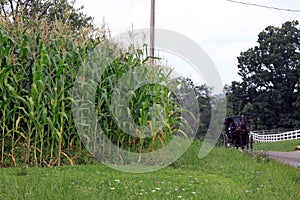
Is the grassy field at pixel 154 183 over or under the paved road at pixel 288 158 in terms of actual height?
over

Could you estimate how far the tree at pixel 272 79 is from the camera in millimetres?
36969

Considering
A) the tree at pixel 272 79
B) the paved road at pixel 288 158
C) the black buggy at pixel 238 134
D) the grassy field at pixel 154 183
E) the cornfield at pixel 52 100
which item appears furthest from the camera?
the tree at pixel 272 79

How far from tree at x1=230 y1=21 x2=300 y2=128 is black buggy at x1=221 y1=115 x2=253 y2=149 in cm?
2076

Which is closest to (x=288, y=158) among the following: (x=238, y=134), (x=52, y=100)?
(x=238, y=134)

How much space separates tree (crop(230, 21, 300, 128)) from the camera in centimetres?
3697

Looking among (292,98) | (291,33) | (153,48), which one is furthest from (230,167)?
(291,33)

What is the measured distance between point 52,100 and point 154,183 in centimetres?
217

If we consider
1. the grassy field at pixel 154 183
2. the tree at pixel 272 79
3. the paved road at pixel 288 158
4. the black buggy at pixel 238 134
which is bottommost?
the paved road at pixel 288 158

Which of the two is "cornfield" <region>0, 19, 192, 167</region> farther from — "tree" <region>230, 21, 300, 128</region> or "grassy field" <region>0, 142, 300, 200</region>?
"tree" <region>230, 21, 300, 128</region>

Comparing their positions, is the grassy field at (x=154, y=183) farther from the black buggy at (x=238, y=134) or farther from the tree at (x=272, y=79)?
Answer: the tree at (x=272, y=79)

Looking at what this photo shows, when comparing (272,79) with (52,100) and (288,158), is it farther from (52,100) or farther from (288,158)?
(52,100)

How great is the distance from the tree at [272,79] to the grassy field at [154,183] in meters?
30.6

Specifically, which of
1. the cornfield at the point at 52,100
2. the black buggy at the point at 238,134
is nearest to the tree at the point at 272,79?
the black buggy at the point at 238,134

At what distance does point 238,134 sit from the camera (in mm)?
14773
